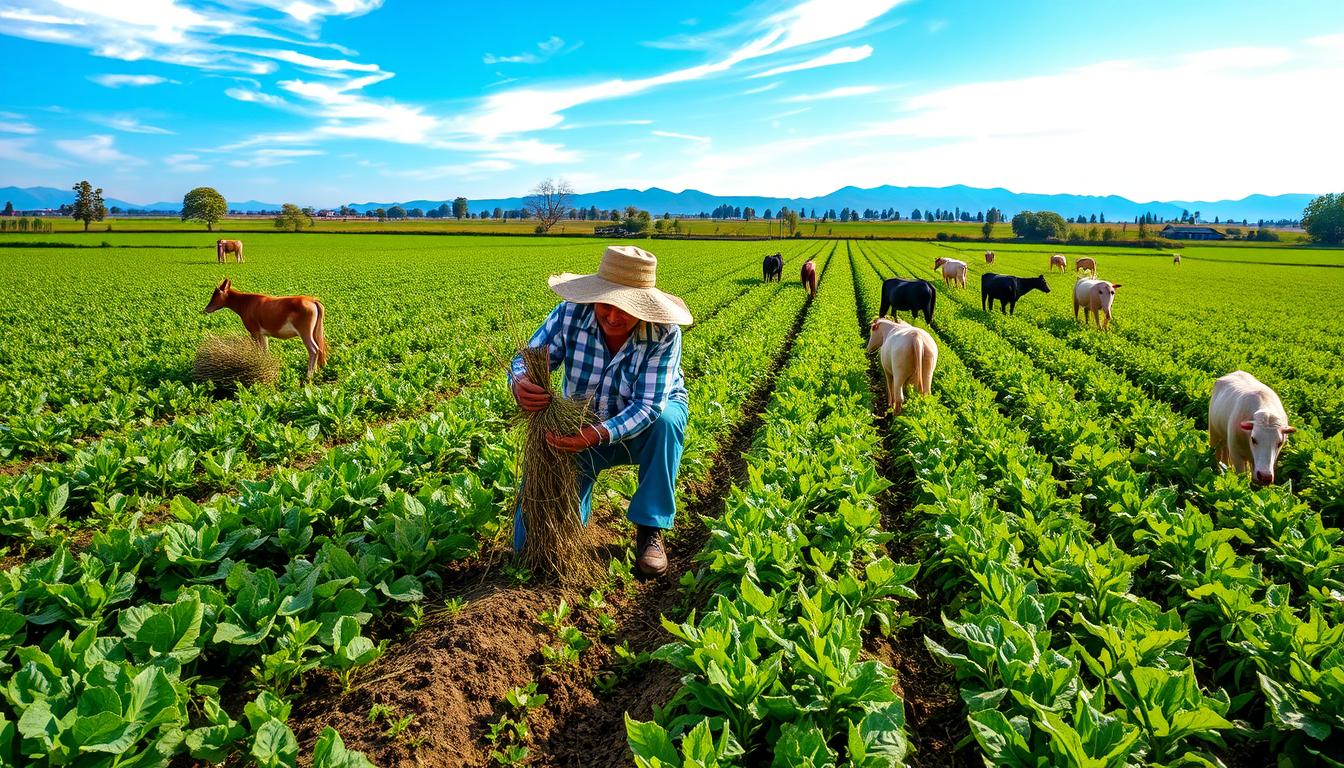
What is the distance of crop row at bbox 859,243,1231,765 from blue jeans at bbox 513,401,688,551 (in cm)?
203

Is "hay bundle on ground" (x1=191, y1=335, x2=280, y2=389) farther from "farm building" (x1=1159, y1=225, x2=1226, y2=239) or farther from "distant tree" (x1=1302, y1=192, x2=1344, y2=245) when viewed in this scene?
"farm building" (x1=1159, y1=225, x2=1226, y2=239)

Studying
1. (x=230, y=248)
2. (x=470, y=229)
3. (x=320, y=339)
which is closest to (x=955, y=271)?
(x=320, y=339)

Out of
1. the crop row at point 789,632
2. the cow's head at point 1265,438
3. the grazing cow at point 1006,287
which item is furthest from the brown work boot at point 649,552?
the grazing cow at point 1006,287

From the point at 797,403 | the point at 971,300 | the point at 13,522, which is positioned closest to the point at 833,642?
the point at 797,403

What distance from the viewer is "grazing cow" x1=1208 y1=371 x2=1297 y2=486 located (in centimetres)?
651

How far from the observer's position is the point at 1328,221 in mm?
100500

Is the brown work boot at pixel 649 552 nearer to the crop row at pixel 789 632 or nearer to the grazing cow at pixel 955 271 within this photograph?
the crop row at pixel 789 632

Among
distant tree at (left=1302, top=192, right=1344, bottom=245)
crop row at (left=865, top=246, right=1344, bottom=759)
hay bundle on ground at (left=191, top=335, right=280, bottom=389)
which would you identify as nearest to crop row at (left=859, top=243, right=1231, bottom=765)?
crop row at (left=865, top=246, right=1344, bottom=759)

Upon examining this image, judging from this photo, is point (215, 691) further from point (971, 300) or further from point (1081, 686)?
point (971, 300)

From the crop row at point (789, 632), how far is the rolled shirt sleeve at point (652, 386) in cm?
99

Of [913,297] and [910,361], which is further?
[913,297]

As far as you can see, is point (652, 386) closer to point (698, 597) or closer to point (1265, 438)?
point (698, 597)

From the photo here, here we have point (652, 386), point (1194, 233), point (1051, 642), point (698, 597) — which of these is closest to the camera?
point (1051, 642)

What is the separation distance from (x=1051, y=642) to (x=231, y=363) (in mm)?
12214
